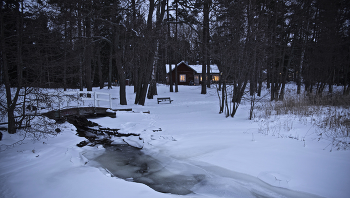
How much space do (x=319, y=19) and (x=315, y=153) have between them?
1920 centimetres

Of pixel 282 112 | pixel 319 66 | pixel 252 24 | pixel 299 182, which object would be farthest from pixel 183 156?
pixel 319 66

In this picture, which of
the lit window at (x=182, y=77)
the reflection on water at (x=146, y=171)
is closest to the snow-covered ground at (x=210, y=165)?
the reflection on water at (x=146, y=171)

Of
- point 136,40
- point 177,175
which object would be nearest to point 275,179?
point 177,175

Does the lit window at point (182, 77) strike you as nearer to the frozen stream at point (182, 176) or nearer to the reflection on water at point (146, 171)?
the reflection on water at point (146, 171)

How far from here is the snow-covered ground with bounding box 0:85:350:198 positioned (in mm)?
3799

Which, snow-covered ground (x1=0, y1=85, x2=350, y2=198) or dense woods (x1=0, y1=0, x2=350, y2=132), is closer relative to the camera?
snow-covered ground (x1=0, y1=85, x2=350, y2=198)

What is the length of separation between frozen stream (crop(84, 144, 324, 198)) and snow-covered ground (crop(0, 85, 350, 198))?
2cm

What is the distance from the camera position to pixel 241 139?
6.59 m

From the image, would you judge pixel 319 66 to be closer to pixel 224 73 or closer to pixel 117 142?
pixel 224 73

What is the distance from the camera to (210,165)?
507cm

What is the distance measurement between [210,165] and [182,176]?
0.89 metres

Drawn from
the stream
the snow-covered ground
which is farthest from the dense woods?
the stream

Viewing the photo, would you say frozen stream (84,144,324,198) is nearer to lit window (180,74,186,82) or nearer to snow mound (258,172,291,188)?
snow mound (258,172,291,188)

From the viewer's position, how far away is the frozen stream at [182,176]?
386 cm
